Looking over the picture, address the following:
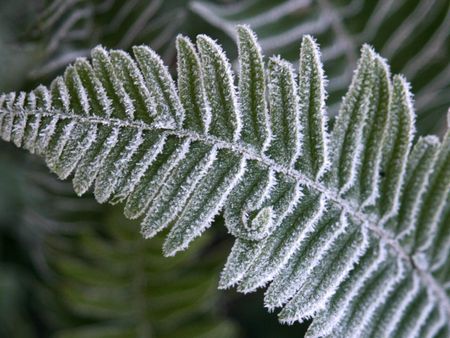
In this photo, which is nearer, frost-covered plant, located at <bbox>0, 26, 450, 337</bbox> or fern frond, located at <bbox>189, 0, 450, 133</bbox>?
frost-covered plant, located at <bbox>0, 26, 450, 337</bbox>

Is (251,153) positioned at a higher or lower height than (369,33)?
lower

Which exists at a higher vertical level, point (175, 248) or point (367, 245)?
point (367, 245)

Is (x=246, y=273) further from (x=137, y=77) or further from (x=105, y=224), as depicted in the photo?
(x=105, y=224)

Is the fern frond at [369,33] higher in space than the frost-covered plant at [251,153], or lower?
higher

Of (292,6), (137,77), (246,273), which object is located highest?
(292,6)

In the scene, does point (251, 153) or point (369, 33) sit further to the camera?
point (369, 33)

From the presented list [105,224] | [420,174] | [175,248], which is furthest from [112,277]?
[420,174]

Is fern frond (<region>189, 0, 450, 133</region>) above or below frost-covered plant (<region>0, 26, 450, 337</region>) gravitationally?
above

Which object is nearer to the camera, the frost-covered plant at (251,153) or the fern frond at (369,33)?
the frost-covered plant at (251,153)
